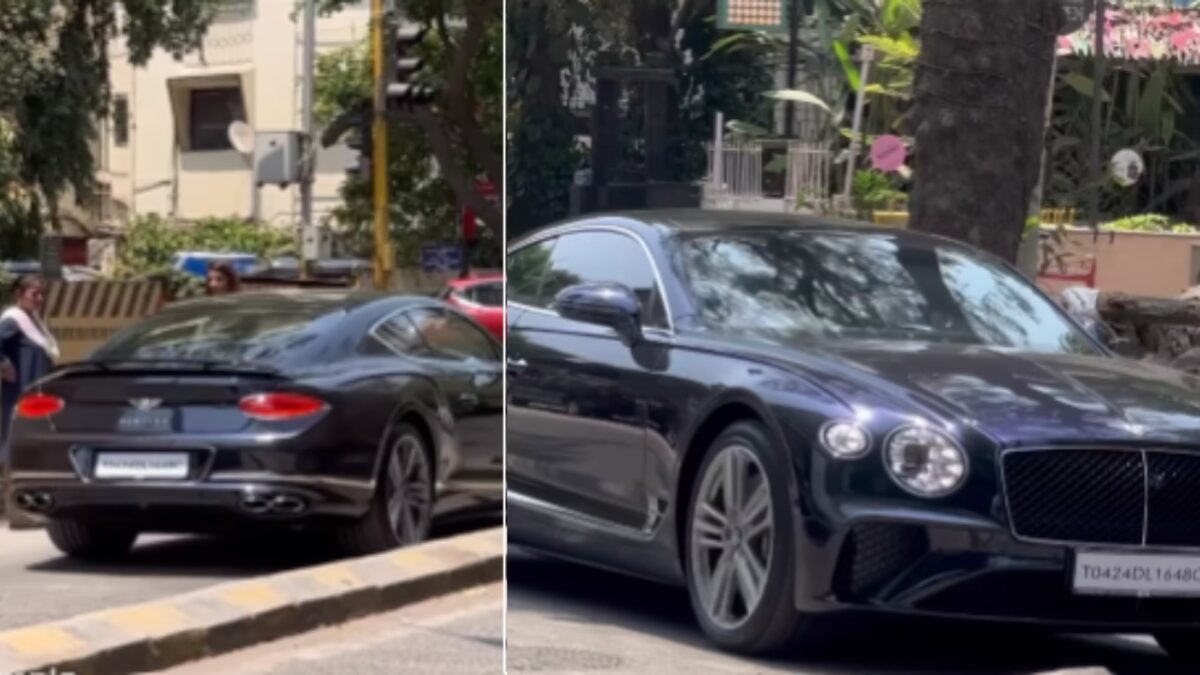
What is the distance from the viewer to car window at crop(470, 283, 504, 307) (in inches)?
87.6

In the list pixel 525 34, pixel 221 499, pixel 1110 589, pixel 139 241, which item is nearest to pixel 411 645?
pixel 221 499

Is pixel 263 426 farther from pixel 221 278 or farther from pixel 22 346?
pixel 22 346

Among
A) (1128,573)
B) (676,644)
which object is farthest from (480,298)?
(1128,573)

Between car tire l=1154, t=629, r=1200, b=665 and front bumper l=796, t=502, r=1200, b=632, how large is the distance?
13 millimetres

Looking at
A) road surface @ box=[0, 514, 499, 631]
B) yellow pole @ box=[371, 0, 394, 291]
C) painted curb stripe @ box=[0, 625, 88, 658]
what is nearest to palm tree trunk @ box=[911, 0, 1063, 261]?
yellow pole @ box=[371, 0, 394, 291]

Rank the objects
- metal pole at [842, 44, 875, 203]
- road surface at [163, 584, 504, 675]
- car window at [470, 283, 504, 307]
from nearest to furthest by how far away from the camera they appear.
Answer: metal pole at [842, 44, 875, 203] → car window at [470, 283, 504, 307] → road surface at [163, 584, 504, 675]

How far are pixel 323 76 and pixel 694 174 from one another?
0.95m

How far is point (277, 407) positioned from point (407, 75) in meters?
0.60

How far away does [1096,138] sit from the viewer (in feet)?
5.03

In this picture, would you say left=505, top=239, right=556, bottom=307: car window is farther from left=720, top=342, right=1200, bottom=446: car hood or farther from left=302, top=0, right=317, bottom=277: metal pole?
left=302, top=0, right=317, bottom=277: metal pole

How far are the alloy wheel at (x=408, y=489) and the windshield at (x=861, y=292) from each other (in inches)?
44.7

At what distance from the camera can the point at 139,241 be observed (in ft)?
8.39

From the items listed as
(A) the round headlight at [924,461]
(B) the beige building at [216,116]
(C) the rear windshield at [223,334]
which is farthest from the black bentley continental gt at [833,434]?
(C) the rear windshield at [223,334]

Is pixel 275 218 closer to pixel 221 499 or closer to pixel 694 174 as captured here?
pixel 221 499
